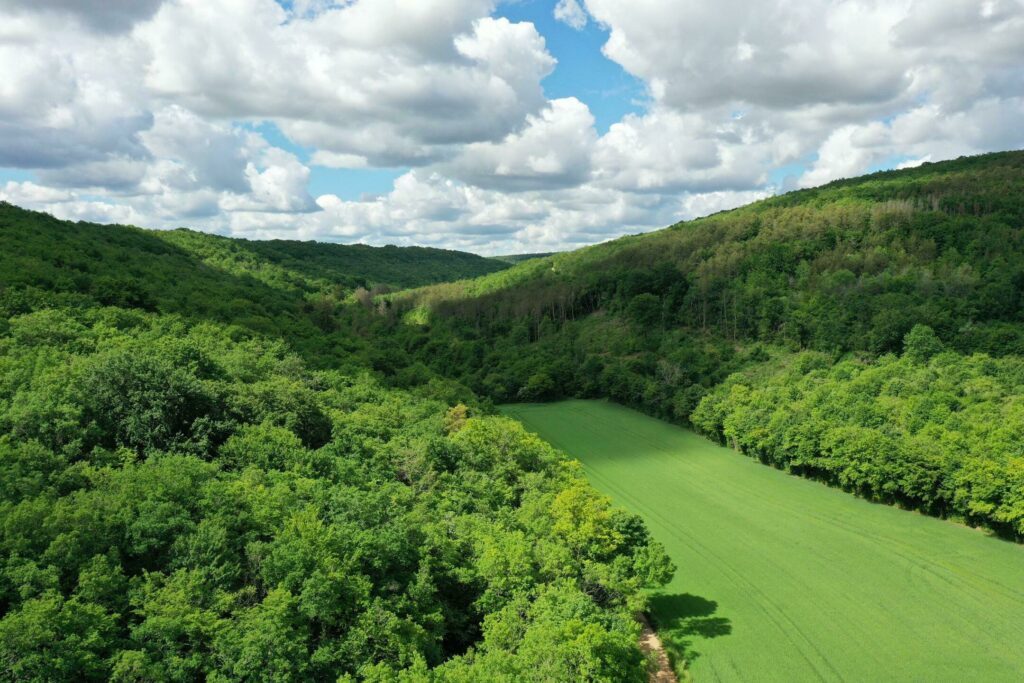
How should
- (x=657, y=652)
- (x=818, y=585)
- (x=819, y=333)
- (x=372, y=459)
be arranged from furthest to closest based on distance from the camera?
(x=819, y=333) → (x=818, y=585) → (x=372, y=459) → (x=657, y=652)

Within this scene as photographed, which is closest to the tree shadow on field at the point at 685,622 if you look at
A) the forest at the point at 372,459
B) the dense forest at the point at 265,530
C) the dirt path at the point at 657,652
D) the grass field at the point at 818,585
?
the grass field at the point at 818,585

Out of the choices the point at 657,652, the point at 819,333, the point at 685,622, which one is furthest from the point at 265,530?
the point at 819,333

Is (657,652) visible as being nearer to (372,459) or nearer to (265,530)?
(372,459)

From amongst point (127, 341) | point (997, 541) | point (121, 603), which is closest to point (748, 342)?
point (997, 541)

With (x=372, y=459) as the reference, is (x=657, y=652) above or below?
below

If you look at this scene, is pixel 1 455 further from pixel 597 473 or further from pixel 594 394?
pixel 594 394

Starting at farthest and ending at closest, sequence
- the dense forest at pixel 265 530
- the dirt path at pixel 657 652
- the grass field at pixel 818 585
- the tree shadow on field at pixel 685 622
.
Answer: the tree shadow on field at pixel 685 622 → the grass field at pixel 818 585 → the dirt path at pixel 657 652 → the dense forest at pixel 265 530

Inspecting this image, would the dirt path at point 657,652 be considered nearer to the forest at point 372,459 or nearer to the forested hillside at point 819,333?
the forest at point 372,459
